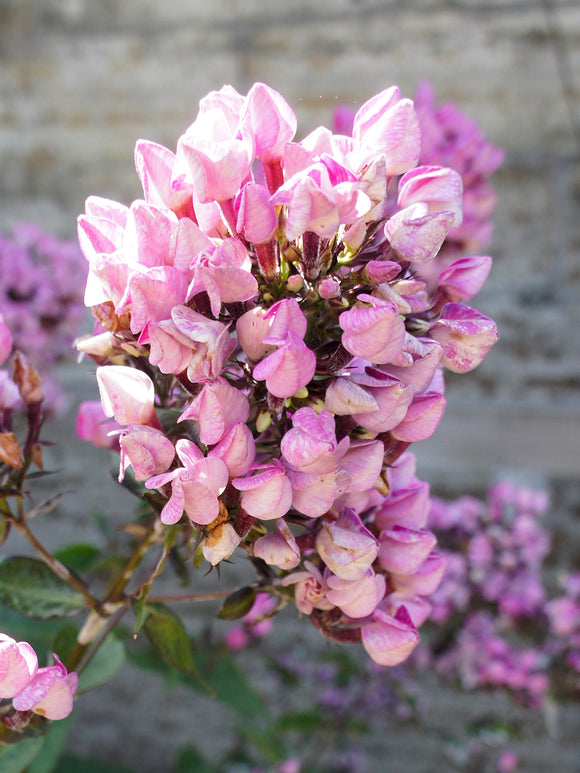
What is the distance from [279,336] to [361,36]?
1.03 m

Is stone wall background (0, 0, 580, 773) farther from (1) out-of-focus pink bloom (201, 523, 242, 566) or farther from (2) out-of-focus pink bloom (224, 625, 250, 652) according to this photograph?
(1) out-of-focus pink bloom (201, 523, 242, 566)

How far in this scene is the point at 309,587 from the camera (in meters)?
0.36

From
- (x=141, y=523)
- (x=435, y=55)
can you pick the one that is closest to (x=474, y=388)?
(x=435, y=55)

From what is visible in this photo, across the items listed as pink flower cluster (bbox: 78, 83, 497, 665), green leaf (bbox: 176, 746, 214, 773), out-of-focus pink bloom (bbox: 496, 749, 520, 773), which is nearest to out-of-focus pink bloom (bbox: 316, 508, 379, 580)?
pink flower cluster (bbox: 78, 83, 497, 665)

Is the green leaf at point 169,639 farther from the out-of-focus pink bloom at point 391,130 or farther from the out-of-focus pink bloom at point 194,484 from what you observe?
the out-of-focus pink bloom at point 391,130

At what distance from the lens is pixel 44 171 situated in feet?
4.27

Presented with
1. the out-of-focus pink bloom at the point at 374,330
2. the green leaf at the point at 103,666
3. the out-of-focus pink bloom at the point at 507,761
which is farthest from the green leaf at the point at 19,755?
the out-of-focus pink bloom at the point at 507,761

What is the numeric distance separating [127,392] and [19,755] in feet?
0.76

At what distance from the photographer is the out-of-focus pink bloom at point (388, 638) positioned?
0.36 m

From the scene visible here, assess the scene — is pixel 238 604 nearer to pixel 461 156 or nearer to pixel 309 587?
pixel 309 587

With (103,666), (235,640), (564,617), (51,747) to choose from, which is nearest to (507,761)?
(564,617)

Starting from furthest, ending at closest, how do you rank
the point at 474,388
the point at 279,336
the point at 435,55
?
1. the point at 474,388
2. the point at 435,55
3. the point at 279,336

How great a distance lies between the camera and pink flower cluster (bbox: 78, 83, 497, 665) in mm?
298

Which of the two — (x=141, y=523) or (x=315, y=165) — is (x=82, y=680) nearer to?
(x=141, y=523)
